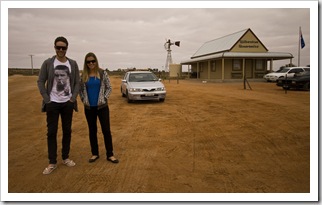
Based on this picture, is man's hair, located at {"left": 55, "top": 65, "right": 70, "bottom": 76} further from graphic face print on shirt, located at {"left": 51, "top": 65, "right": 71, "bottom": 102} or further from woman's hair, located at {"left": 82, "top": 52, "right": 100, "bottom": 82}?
woman's hair, located at {"left": 82, "top": 52, "right": 100, "bottom": 82}

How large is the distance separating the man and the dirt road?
24.8 inches

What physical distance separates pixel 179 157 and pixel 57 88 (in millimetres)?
2247

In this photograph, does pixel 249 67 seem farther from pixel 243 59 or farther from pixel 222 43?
pixel 222 43

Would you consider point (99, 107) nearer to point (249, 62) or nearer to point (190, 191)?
point (190, 191)

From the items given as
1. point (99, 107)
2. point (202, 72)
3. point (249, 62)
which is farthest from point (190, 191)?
point (202, 72)

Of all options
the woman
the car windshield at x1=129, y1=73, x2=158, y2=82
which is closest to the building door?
the car windshield at x1=129, y1=73, x2=158, y2=82

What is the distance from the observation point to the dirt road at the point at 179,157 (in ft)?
11.2

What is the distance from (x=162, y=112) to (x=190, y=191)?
5772 mm

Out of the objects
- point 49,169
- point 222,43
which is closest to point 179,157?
point 49,169

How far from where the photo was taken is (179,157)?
4445mm

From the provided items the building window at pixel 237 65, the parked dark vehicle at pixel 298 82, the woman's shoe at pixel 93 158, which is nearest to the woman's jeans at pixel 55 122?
the woman's shoe at pixel 93 158

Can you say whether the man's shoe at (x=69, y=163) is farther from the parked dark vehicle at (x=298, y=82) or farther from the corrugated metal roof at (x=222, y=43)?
the corrugated metal roof at (x=222, y=43)

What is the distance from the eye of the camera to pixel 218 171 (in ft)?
12.6

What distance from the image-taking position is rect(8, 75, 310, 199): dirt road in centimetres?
342
